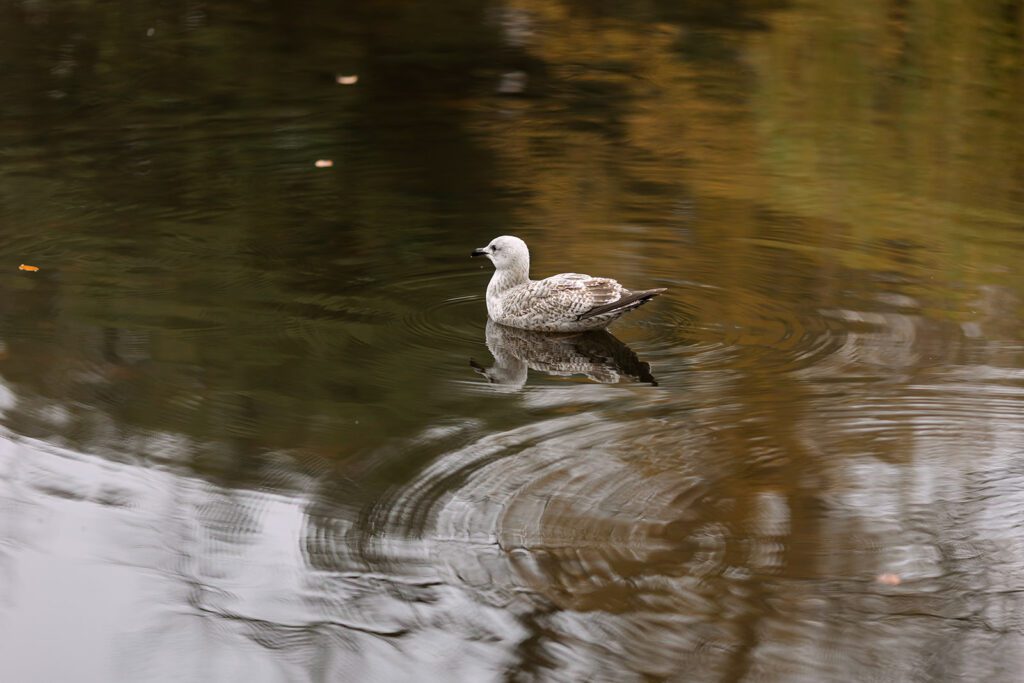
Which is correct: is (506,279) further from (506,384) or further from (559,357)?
(506,384)

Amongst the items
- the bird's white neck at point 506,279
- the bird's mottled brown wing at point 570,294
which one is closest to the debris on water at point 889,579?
the bird's mottled brown wing at point 570,294

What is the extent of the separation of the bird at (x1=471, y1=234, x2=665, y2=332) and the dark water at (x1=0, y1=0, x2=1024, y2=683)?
0.14m

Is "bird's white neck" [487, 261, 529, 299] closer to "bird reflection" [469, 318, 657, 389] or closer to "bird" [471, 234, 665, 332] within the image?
"bird" [471, 234, 665, 332]

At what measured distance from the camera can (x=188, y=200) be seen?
10.3m

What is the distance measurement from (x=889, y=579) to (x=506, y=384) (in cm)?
260

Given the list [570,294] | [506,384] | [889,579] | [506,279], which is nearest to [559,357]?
[570,294]

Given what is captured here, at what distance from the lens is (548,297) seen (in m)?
8.00

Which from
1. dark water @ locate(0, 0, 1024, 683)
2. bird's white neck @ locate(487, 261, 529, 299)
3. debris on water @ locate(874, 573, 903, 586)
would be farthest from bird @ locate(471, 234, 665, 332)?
debris on water @ locate(874, 573, 903, 586)

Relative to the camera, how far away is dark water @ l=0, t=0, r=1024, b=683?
5.08 meters

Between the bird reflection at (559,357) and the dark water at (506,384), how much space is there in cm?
3

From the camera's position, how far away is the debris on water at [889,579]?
5258mm

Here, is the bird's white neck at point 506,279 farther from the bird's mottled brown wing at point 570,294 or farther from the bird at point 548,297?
the bird's mottled brown wing at point 570,294

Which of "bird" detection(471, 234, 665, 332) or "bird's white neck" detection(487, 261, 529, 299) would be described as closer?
"bird" detection(471, 234, 665, 332)

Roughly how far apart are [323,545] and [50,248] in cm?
470
